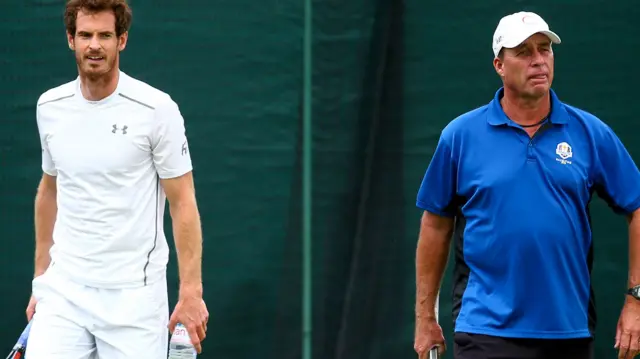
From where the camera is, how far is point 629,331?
394 cm

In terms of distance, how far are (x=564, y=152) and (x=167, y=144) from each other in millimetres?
1368

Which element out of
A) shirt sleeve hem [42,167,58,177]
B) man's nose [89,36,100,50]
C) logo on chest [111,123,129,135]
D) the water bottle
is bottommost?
the water bottle

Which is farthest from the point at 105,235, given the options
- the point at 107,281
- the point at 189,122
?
the point at 189,122

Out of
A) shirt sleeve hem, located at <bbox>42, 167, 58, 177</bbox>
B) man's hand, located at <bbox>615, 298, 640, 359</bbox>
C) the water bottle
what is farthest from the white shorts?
man's hand, located at <bbox>615, 298, 640, 359</bbox>

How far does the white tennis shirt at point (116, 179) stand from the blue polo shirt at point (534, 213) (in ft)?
3.44

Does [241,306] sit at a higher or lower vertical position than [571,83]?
lower

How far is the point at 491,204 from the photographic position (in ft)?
12.9

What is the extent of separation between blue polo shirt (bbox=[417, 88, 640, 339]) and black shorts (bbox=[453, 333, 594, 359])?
0.03 m

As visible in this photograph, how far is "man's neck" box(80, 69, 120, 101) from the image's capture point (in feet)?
14.1

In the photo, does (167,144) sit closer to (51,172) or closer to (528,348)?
(51,172)

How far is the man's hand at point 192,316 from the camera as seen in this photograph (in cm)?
411

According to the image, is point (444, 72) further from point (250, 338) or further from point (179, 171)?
point (179, 171)

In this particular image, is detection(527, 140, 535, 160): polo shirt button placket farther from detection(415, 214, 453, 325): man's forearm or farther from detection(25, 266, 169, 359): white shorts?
detection(25, 266, 169, 359): white shorts

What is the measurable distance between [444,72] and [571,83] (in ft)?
2.04
